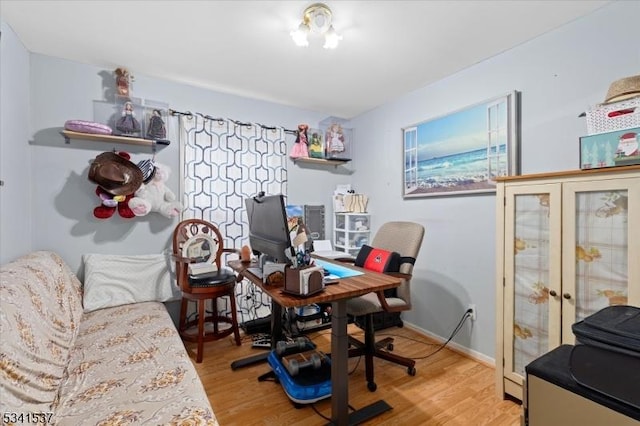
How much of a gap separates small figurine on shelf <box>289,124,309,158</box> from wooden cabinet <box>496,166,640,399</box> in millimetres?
2027

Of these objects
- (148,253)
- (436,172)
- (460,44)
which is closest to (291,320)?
(148,253)

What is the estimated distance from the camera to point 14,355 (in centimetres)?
105

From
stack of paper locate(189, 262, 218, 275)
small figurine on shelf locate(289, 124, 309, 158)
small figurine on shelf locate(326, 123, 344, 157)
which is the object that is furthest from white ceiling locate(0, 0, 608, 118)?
stack of paper locate(189, 262, 218, 275)

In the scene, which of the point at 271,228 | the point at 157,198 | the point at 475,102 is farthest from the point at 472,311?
the point at 157,198

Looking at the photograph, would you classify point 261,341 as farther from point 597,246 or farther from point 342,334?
point 597,246

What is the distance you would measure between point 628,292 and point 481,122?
146 centimetres

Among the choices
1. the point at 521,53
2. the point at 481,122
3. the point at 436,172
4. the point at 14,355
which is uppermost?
the point at 521,53

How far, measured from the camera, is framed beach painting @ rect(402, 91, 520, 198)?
2160 mm

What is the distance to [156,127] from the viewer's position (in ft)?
8.41

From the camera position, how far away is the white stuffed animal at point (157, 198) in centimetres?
248

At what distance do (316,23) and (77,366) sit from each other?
2.32 metres

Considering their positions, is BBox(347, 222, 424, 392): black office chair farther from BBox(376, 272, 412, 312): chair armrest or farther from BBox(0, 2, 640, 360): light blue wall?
BBox(0, 2, 640, 360): light blue wall

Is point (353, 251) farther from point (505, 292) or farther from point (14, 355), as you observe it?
point (14, 355)

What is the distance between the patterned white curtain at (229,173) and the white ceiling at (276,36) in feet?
1.48
